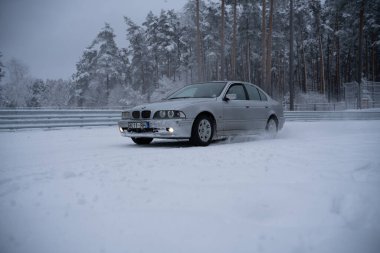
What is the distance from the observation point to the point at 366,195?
2836 millimetres

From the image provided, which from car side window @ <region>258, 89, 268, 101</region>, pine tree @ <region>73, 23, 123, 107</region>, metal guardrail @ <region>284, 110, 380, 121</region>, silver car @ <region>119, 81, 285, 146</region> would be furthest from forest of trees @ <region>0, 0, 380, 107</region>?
silver car @ <region>119, 81, 285, 146</region>

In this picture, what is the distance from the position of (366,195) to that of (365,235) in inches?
34.7

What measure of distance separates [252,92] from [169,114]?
2.83m

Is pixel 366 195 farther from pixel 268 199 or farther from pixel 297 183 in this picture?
pixel 268 199

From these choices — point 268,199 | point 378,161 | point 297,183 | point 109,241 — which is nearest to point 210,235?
point 109,241

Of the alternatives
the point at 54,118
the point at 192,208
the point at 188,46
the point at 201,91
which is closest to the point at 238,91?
the point at 201,91

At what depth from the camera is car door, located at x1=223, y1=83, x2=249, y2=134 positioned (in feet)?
24.7

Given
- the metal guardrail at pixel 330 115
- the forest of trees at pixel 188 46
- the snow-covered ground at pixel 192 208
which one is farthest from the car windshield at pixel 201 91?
the forest of trees at pixel 188 46

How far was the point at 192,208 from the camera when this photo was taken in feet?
8.38

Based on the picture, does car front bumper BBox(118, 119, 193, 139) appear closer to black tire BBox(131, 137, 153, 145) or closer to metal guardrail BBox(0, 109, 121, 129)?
black tire BBox(131, 137, 153, 145)

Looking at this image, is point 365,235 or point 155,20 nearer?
point 365,235

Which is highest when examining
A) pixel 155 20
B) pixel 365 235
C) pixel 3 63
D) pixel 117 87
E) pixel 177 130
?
pixel 155 20

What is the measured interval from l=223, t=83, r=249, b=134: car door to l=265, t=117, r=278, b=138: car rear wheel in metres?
1.07

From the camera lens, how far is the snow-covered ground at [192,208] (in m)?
1.98
